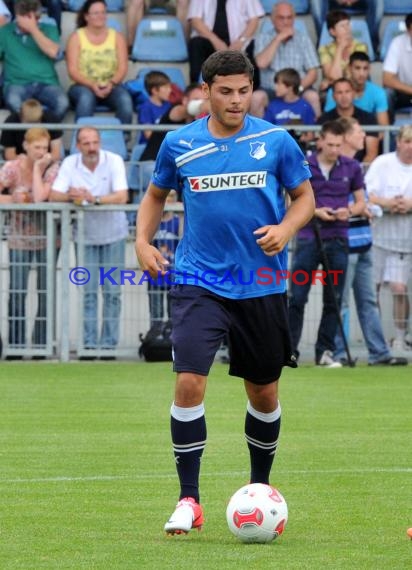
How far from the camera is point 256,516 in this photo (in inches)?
258

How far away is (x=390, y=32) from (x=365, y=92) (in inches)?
90.4

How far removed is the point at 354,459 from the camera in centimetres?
943

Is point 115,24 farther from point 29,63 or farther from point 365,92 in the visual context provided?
point 365,92

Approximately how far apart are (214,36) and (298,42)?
1165mm

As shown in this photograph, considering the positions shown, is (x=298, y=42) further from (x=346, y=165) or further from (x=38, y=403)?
(x=38, y=403)

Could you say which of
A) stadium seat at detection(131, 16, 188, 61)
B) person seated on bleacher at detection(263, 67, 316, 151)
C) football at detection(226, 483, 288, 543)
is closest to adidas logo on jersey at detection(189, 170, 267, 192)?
football at detection(226, 483, 288, 543)

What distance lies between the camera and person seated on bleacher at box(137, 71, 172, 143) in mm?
19641

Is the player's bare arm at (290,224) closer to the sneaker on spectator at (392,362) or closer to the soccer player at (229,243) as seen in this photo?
the soccer player at (229,243)

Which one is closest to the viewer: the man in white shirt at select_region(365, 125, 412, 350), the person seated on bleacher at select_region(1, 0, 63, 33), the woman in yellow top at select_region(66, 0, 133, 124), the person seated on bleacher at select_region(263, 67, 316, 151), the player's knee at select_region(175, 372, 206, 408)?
the player's knee at select_region(175, 372, 206, 408)

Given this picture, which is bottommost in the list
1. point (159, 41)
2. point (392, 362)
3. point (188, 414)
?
point (392, 362)

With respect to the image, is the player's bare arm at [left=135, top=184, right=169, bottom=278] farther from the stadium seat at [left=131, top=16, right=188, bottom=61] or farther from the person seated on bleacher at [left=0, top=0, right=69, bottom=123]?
the stadium seat at [left=131, top=16, right=188, bottom=61]

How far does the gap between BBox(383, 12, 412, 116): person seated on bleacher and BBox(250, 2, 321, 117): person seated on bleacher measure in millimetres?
1001

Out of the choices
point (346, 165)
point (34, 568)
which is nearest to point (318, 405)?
point (346, 165)

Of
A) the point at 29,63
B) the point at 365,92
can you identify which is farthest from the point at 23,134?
the point at 365,92
